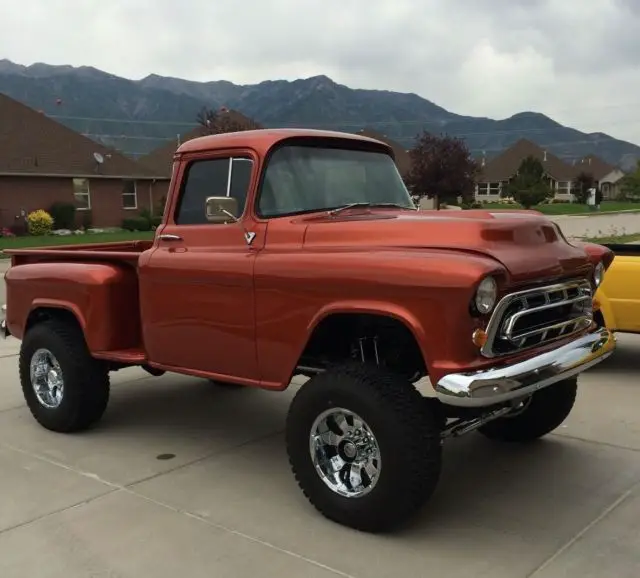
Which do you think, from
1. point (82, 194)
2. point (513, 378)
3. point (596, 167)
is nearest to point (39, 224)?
point (82, 194)

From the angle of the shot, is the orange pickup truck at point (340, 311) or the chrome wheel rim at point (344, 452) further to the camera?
the chrome wheel rim at point (344, 452)

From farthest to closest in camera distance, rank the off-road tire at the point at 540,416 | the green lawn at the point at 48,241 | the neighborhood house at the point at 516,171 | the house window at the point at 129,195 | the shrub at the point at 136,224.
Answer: the neighborhood house at the point at 516,171, the house window at the point at 129,195, the shrub at the point at 136,224, the green lawn at the point at 48,241, the off-road tire at the point at 540,416

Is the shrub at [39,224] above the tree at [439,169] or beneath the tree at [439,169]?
beneath

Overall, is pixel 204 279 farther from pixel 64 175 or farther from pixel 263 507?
pixel 64 175

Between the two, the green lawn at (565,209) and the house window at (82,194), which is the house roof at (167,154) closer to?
the house window at (82,194)

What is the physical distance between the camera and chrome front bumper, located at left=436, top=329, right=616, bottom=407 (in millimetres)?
3309

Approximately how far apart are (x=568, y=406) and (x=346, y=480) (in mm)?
1813

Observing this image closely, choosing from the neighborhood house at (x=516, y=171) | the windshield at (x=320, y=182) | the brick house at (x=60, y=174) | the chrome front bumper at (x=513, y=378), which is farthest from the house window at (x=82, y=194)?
the neighborhood house at (x=516, y=171)

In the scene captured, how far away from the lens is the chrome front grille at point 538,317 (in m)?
3.52

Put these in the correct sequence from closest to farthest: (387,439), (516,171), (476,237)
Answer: (387,439) → (476,237) → (516,171)

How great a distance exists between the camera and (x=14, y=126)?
3366cm

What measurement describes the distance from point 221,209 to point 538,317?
1883 millimetres

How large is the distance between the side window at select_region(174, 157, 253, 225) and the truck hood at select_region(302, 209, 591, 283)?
54 cm

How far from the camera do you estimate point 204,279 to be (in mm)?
4406
